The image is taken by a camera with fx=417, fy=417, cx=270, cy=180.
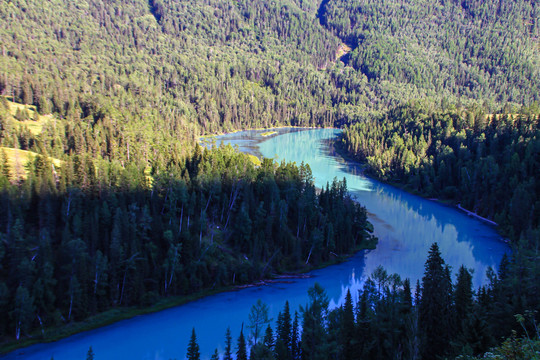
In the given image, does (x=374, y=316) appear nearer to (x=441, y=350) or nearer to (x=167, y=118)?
(x=441, y=350)

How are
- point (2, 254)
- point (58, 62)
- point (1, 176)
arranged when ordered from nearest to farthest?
point (2, 254) < point (1, 176) < point (58, 62)

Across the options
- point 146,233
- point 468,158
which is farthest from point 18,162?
point 468,158

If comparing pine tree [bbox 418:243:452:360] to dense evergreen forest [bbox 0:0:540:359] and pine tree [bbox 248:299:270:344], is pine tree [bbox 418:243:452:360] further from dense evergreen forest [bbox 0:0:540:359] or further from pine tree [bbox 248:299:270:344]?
pine tree [bbox 248:299:270:344]

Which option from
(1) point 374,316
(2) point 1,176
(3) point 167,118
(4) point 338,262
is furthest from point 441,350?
(3) point 167,118

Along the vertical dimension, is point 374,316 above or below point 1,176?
below

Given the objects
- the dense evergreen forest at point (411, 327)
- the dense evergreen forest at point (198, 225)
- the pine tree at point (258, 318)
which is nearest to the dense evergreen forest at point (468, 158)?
the dense evergreen forest at point (198, 225)

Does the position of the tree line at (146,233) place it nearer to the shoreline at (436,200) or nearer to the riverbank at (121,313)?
the riverbank at (121,313)

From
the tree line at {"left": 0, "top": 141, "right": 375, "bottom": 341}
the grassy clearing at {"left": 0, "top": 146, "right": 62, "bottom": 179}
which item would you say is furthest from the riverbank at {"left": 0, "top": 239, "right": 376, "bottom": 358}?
the grassy clearing at {"left": 0, "top": 146, "right": 62, "bottom": 179}
